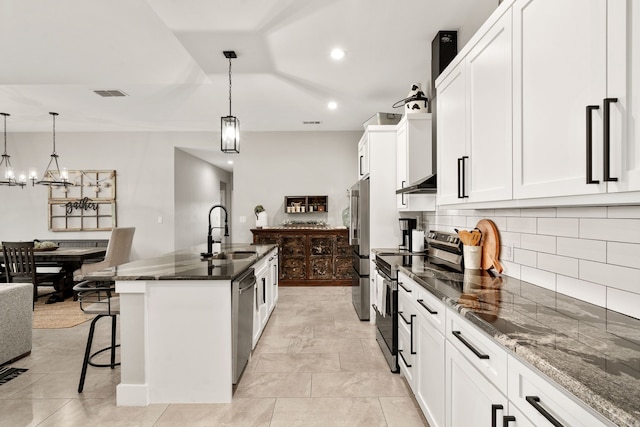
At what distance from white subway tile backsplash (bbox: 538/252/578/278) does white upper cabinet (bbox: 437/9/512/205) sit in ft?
1.30

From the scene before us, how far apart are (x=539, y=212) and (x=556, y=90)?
0.78m

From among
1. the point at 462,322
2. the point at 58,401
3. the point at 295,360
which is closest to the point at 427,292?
the point at 462,322

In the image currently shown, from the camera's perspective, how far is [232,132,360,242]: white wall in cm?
686

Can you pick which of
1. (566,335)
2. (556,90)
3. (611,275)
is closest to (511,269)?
(611,275)

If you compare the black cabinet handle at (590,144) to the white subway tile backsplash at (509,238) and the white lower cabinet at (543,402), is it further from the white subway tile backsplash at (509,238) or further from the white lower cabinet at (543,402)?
the white subway tile backsplash at (509,238)

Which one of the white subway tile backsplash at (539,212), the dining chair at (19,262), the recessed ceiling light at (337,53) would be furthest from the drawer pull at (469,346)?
the dining chair at (19,262)

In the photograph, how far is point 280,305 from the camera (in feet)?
16.1

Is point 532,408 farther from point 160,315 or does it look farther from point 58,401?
point 58,401

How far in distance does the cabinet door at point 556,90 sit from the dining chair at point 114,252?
17.7 ft

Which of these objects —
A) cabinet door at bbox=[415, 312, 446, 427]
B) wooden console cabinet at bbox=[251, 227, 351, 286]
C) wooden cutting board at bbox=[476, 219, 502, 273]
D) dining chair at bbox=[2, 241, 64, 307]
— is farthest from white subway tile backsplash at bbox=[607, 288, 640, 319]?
dining chair at bbox=[2, 241, 64, 307]

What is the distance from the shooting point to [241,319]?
260cm

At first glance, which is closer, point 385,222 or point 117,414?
point 117,414

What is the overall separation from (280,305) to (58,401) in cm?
279

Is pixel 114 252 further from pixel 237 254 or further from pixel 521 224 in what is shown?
pixel 521 224
